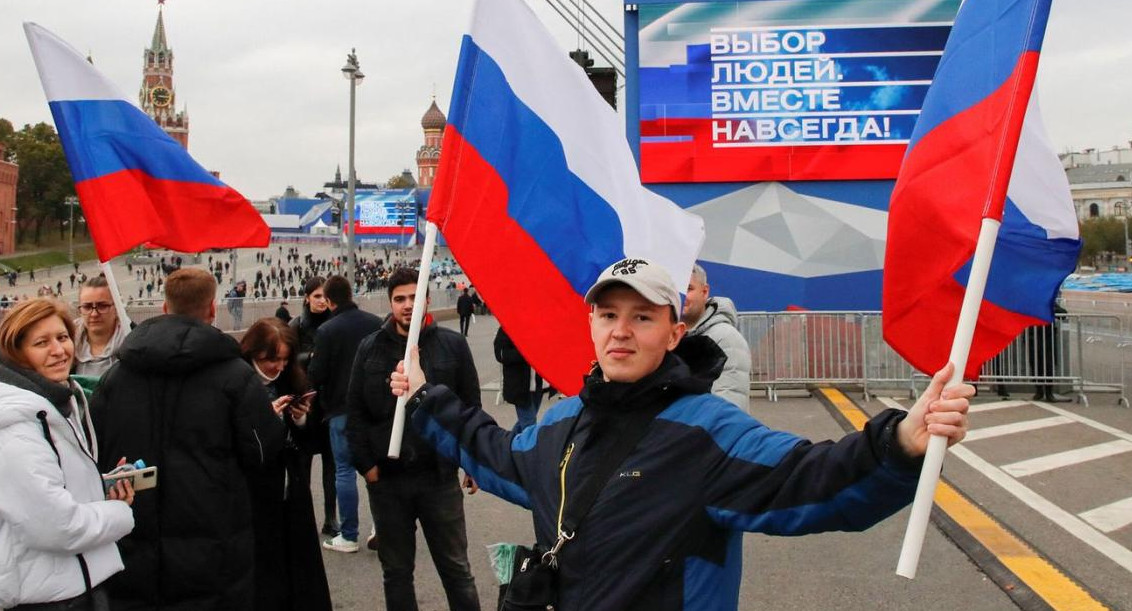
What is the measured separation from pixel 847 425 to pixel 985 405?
8.72 feet

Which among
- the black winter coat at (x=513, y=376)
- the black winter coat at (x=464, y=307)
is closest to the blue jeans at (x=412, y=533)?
the black winter coat at (x=513, y=376)

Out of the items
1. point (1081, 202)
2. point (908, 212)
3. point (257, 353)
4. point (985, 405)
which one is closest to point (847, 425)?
point (985, 405)

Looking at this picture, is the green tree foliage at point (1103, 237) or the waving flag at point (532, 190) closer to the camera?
the waving flag at point (532, 190)

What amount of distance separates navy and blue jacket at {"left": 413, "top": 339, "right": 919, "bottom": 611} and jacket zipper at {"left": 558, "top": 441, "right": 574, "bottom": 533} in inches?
0.7

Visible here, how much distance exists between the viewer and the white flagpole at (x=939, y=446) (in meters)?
2.00

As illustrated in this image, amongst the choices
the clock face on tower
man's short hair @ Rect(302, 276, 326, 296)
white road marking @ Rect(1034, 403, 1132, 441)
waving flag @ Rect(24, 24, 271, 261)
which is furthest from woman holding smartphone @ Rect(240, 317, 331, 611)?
the clock face on tower

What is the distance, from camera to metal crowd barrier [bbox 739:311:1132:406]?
1241cm

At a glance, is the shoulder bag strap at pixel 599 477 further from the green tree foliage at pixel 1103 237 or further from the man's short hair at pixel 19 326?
the green tree foliage at pixel 1103 237

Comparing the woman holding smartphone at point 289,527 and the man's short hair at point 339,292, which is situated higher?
the man's short hair at point 339,292

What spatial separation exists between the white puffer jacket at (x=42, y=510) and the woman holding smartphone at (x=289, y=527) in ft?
3.62

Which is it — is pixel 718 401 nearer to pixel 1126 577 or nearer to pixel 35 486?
pixel 35 486

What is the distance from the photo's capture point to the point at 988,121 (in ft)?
8.71

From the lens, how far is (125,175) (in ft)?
17.0

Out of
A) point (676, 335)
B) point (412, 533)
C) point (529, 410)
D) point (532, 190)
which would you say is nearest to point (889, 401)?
point (529, 410)
